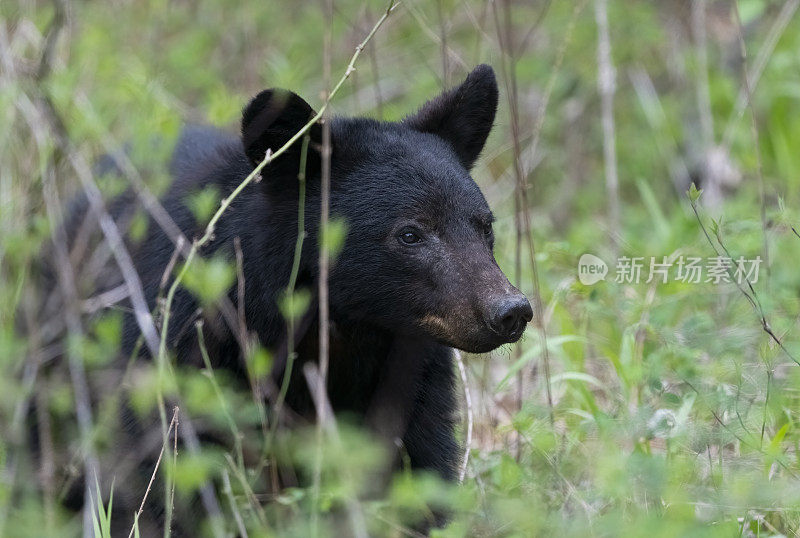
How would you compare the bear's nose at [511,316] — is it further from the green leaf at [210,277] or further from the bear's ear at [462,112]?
the bear's ear at [462,112]

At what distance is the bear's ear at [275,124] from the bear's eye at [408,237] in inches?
17.0

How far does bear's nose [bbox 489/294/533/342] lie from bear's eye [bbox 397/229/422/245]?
0.47m

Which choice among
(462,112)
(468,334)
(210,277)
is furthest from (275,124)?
(468,334)

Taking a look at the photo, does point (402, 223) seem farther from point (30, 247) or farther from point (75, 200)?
point (75, 200)

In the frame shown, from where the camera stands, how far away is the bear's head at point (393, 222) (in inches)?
138

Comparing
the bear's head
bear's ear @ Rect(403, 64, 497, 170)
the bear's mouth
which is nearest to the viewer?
the bear's mouth

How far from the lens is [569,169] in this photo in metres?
8.66

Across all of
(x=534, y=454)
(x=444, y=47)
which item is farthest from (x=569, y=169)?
(x=534, y=454)

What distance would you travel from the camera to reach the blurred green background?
3234 mm

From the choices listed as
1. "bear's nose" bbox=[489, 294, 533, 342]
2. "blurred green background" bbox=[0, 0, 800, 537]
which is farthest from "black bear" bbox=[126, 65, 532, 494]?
"blurred green background" bbox=[0, 0, 800, 537]

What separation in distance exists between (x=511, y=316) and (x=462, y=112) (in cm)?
114

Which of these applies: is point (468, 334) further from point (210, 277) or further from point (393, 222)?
point (210, 277)

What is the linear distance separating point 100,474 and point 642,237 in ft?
13.6

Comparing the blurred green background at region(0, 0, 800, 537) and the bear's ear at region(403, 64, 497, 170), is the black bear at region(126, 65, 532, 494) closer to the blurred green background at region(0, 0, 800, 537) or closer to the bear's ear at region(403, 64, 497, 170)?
the bear's ear at region(403, 64, 497, 170)
